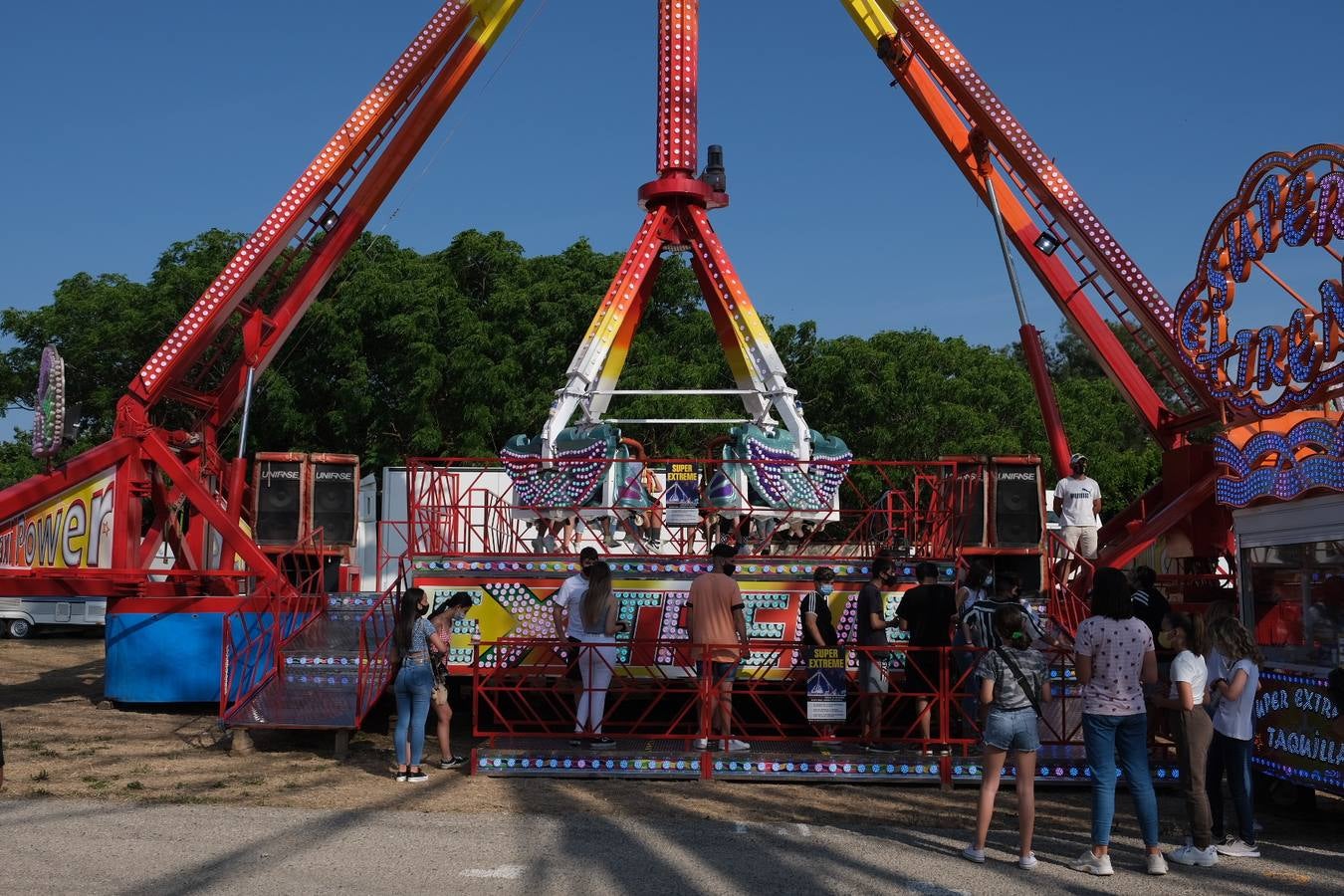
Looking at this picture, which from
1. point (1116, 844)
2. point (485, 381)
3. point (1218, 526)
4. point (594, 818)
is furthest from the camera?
point (485, 381)

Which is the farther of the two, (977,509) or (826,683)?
(977,509)

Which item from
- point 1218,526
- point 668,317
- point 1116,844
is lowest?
point 1116,844

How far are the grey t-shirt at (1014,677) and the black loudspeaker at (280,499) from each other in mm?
11901

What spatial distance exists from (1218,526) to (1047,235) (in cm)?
448

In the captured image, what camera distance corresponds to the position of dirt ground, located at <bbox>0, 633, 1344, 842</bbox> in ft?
29.2

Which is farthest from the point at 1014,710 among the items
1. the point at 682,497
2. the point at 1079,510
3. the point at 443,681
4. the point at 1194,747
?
the point at 1079,510

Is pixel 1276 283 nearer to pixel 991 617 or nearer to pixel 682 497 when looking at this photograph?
pixel 991 617

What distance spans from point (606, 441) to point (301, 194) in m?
5.81

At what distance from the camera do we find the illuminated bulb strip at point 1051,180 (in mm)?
16359

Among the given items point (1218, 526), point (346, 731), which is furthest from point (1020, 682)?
point (1218, 526)

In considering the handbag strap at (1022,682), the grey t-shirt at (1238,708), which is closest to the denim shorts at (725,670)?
the handbag strap at (1022,682)

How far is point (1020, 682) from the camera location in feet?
23.8

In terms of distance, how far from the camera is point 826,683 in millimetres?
10219

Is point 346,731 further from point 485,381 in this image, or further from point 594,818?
point 485,381
